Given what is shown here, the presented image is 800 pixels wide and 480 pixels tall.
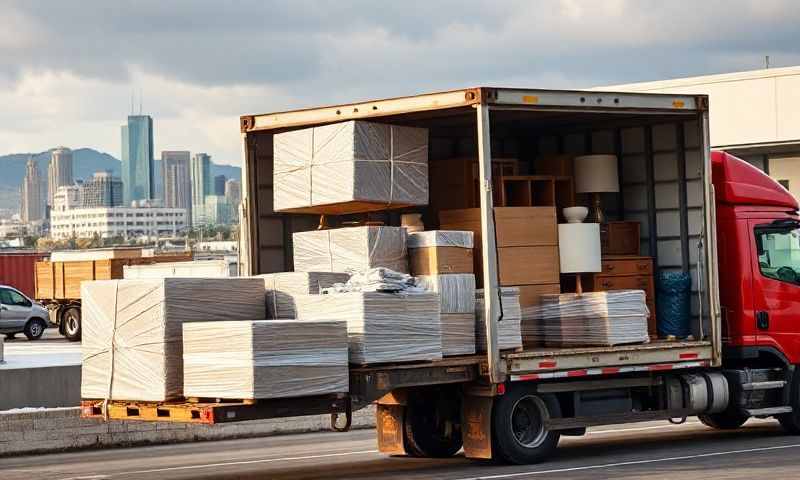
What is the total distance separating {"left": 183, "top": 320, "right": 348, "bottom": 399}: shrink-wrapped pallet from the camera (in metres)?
11.3

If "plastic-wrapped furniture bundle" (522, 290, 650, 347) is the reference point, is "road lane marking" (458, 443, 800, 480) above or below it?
below

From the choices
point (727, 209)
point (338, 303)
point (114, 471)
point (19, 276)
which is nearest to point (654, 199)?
point (727, 209)

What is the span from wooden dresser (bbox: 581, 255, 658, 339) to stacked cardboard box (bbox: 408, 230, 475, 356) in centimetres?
226

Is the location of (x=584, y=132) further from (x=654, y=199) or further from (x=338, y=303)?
(x=338, y=303)

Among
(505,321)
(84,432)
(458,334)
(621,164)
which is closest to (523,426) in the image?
(505,321)

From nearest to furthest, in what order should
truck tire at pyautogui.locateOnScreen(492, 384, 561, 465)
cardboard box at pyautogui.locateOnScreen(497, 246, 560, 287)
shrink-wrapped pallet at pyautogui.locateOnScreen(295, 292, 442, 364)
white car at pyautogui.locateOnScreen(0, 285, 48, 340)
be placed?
shrink-wrapped pallet at pyautogui.locateOnScreen(295, 292, 442, 364)
truck tire at pyautogui.locateOnScreen(492, 384, 561, 465)
cardboard box at pyautogui.locateOnScreen(497, 246, 560, 287)
white car at pyautogui.locateOnScreen(0, 285, 48, 340)

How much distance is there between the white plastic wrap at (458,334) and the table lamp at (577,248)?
69.7 inches

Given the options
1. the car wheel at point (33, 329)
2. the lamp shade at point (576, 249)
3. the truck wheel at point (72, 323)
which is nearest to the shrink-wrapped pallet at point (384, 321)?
the lamp shade at point (576, 249)

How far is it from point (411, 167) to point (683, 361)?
360 cm

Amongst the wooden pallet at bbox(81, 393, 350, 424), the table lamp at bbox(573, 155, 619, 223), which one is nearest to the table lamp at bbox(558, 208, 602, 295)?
the table lamp at bbox(573, 155, 619, 223)

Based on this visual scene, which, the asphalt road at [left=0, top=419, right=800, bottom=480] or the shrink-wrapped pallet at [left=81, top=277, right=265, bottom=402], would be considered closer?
the shrink-wrapped pallet at [left=81, top=277, right=265, bottom=402]

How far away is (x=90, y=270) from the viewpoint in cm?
4325

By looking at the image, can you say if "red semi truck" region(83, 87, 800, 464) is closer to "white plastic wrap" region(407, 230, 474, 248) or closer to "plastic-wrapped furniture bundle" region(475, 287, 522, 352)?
"plastic-wrapped furniture bundle" region(475, 287, 522, 352)

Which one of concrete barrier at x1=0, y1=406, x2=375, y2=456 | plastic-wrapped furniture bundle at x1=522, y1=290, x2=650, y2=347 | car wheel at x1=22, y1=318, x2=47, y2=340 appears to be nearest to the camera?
plastic-wrapped furniture bundle at x1=522, y1=290, x2=650, y2=347
